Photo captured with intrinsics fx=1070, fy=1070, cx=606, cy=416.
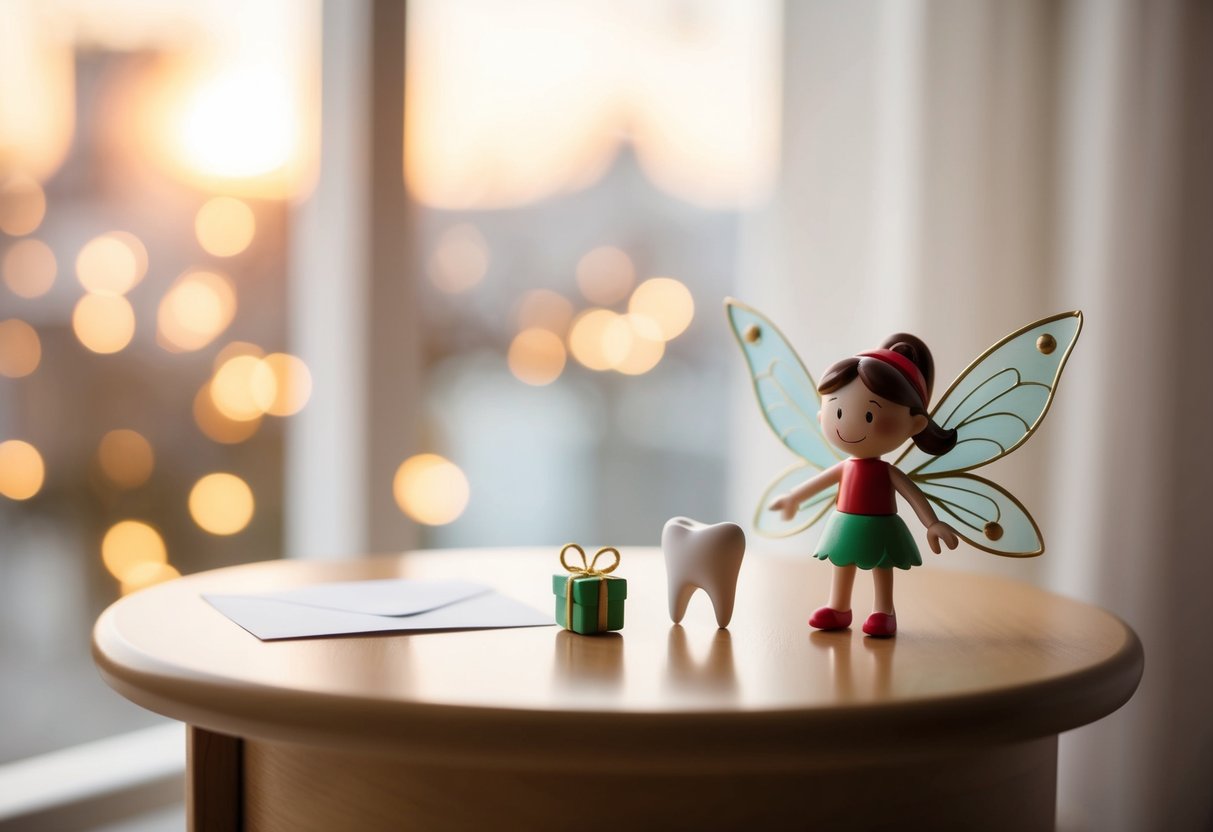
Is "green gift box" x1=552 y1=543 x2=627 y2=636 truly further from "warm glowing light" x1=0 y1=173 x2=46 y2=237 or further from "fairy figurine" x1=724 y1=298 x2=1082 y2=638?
"warm glowing light" x1=0 y1=173 x2=46 y2=237

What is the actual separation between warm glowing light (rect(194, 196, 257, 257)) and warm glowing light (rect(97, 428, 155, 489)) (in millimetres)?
315

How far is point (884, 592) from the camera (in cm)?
85

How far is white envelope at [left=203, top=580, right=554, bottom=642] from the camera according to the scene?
0.85 meters

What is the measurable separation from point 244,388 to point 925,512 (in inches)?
47.6

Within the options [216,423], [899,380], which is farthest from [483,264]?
[899,380]

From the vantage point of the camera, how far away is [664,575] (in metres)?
1.12

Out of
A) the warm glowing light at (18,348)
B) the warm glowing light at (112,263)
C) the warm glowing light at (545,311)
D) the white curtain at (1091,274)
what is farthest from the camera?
the warm glowing light at (545,311)

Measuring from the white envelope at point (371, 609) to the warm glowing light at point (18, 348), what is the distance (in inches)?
27.0

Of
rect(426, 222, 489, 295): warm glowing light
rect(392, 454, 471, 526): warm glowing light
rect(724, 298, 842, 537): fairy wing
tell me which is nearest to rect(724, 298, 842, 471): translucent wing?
rect(724, 298, 842, 537): fairy wing

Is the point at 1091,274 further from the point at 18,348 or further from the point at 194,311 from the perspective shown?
the point at 18,348

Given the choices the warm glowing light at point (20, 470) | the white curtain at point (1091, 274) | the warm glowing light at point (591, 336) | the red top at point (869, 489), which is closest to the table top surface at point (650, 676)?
the red top at point (869, 489)

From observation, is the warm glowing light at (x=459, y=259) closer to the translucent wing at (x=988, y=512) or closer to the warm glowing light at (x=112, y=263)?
the warm glowing light at (x=112, y=263)

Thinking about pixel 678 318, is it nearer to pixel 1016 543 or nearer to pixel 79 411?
pixel 79 411

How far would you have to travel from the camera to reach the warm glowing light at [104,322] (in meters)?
1.54
